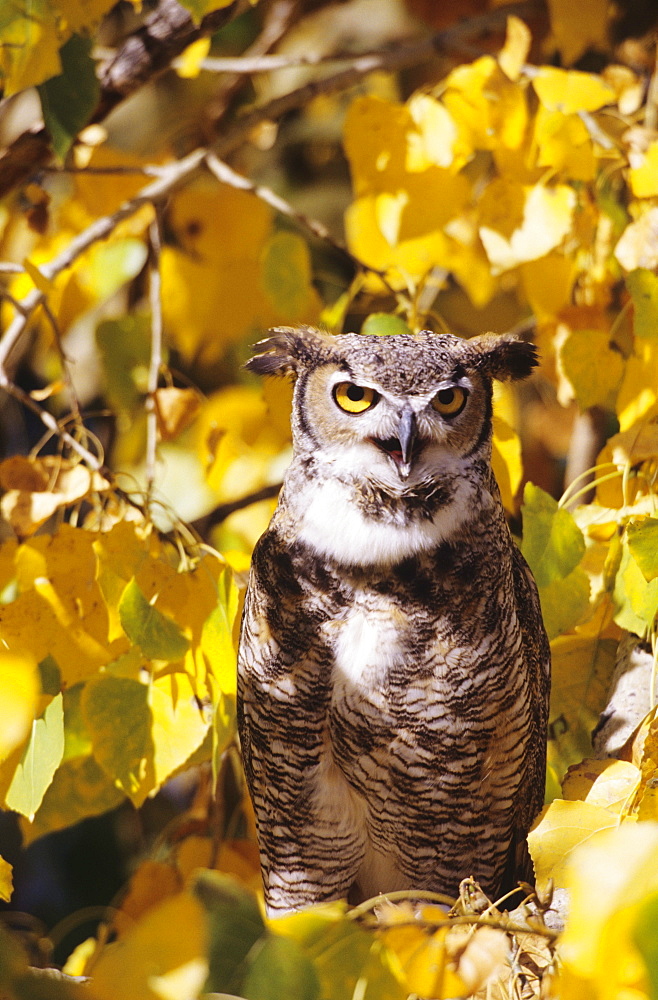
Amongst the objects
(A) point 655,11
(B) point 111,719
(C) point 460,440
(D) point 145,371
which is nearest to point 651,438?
(C) point 460,440

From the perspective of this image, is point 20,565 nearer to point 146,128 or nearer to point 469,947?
point 469,947

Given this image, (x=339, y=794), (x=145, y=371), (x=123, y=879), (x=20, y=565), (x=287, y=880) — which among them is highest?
(x=20, y=565)

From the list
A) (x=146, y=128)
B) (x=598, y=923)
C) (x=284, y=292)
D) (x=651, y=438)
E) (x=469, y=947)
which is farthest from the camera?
(x=146, y=128)

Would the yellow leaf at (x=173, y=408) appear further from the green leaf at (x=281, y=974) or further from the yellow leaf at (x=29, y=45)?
the green leaf at (x=281, y=974)

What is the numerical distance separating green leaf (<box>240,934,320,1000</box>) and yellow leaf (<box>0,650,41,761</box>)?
1.20ft

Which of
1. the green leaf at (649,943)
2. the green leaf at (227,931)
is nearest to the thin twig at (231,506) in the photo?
the green leaf at (227,931)

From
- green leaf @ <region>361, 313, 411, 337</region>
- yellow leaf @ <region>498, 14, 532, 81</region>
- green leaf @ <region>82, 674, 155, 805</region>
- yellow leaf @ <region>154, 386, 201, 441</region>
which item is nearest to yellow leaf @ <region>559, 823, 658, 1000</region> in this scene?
green leaf @ <region>82, 674, 155, 805</region>

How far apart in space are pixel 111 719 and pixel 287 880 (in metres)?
0.41

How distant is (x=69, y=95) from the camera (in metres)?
1.12

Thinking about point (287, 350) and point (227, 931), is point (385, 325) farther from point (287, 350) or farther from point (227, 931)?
point (227, 931)

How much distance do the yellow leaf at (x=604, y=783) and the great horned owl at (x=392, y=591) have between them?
131 millimetres

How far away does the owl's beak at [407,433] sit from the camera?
959mm

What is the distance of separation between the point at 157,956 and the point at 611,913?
269mm

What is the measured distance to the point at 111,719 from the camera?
1026 millimetres
